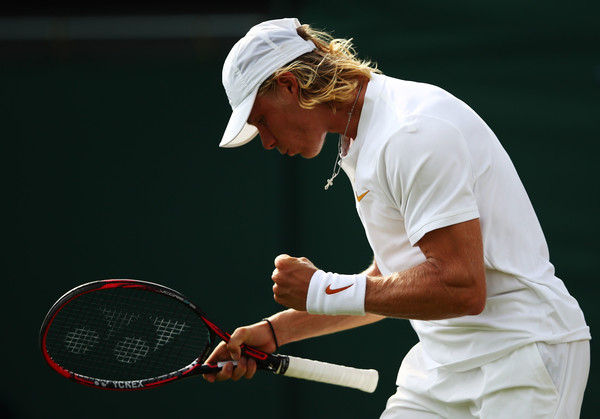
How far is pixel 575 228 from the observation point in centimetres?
361

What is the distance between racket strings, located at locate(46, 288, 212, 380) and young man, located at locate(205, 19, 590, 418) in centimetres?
91

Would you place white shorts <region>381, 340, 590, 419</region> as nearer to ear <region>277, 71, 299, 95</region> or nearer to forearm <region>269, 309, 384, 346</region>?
forearm <region>269, 309, 384, 346</region>

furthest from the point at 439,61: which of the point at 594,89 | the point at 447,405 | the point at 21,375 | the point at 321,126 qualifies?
the point at 21,375

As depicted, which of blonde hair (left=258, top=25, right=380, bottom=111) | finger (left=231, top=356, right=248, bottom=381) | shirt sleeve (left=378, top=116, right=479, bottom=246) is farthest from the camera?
finger (left=231, top=356, right=248, bottom=381)

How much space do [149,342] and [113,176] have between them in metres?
1.67

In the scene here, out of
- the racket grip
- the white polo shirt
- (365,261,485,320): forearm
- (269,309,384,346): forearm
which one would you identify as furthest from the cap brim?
the racket grip

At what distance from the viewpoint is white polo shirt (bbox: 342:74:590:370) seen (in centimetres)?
205

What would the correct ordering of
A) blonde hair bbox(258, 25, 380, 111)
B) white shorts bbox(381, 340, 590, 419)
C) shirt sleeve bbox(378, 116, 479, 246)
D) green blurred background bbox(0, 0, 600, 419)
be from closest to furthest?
shirt sleeve bbox(378, 116, 479, 246) < white shorts bbox(381, 340, 590, 419) < blonde hair bbox(258, 25, 380, 111) < green blurred background bbox(0, 0, 600, 419)

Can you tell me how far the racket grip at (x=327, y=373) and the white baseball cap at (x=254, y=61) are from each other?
2.64 feet

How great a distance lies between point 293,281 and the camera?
2.28 meters

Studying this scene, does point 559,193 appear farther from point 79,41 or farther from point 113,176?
point 79,41

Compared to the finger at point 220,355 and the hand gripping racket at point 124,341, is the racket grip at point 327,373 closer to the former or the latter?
the hand gripping racket at point 124,341

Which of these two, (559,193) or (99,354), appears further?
(559,193)

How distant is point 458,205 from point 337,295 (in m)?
0.41
